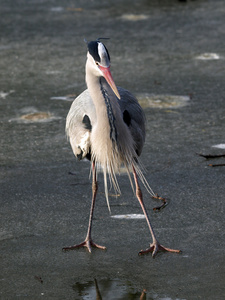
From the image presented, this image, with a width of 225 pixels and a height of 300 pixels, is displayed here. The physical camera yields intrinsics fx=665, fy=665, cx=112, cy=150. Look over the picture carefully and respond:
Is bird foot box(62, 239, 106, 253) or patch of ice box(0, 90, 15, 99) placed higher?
patch of ice box(0, 90, 15, 99)

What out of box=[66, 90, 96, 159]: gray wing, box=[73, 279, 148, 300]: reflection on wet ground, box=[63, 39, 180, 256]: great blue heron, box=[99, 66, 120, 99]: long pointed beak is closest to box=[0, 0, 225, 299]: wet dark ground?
box=[73, 279, 148, 300]: reflection on wet ground

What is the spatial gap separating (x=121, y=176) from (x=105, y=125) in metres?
1.63

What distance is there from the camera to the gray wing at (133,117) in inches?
214

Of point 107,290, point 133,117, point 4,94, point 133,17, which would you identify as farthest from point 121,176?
point 133,17

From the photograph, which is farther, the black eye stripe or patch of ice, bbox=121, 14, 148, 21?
patch of ice, bbox=121, 14, 148, 21

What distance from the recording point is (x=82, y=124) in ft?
17.7

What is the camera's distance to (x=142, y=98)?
862cm

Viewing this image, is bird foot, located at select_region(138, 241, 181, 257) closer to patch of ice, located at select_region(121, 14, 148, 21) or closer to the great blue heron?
the great blue heron

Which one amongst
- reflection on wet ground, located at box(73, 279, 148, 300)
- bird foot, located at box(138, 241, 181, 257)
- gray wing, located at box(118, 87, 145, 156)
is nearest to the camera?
reflection on wet ground, located at box(73, 279, 148, 300)

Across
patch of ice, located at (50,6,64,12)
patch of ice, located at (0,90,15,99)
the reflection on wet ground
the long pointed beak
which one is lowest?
the reflection on wet ground

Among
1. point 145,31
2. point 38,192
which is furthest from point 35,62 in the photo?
point 38,192

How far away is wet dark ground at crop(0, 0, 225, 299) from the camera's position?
471 cm

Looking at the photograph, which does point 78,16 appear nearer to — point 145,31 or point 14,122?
point 145,31

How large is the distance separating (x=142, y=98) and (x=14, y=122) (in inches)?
68.4
